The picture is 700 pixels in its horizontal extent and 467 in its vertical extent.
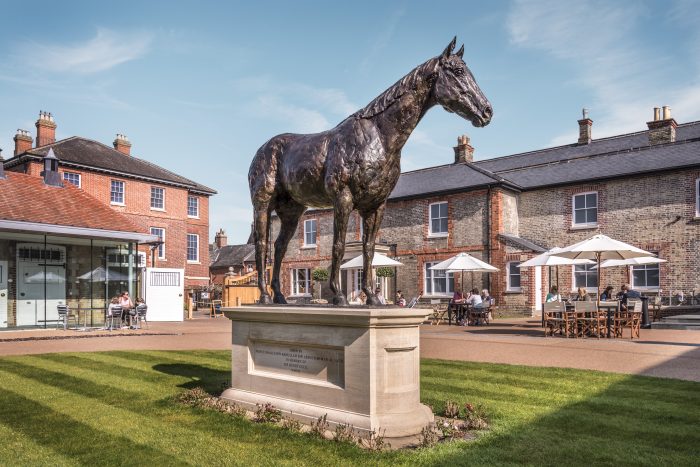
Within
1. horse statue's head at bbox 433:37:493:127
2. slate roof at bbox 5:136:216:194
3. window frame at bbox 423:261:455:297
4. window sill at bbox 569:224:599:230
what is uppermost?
slate roof at bbox 5:136:216:194

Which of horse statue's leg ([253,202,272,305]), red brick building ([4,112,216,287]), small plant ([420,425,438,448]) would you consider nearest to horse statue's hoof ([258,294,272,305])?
horse statue's leg ([253,202,272,305])

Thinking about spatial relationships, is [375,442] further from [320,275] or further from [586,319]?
[320,275]

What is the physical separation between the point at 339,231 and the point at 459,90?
5.94 ft

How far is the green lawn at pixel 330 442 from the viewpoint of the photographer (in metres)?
4.56

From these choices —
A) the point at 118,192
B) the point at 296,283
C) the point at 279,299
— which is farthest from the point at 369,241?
the point at 118,192

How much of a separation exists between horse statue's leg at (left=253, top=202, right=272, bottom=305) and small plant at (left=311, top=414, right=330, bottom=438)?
1788 millimetres

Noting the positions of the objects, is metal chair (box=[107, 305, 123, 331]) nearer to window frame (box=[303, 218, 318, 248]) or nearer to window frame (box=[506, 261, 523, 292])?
window frame (box=[303, 218, 318, 248])

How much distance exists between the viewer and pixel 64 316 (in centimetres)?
1880

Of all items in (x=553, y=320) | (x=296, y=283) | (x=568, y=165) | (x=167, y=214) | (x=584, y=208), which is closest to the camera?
(x=553, y=320)

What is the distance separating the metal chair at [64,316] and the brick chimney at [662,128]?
24.4 m

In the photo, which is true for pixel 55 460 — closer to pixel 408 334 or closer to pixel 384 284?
pixel 408 334

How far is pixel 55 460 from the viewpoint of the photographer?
4.54 meters

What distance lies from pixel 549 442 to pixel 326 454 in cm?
194

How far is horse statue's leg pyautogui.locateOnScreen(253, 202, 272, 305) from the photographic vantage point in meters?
6.78
